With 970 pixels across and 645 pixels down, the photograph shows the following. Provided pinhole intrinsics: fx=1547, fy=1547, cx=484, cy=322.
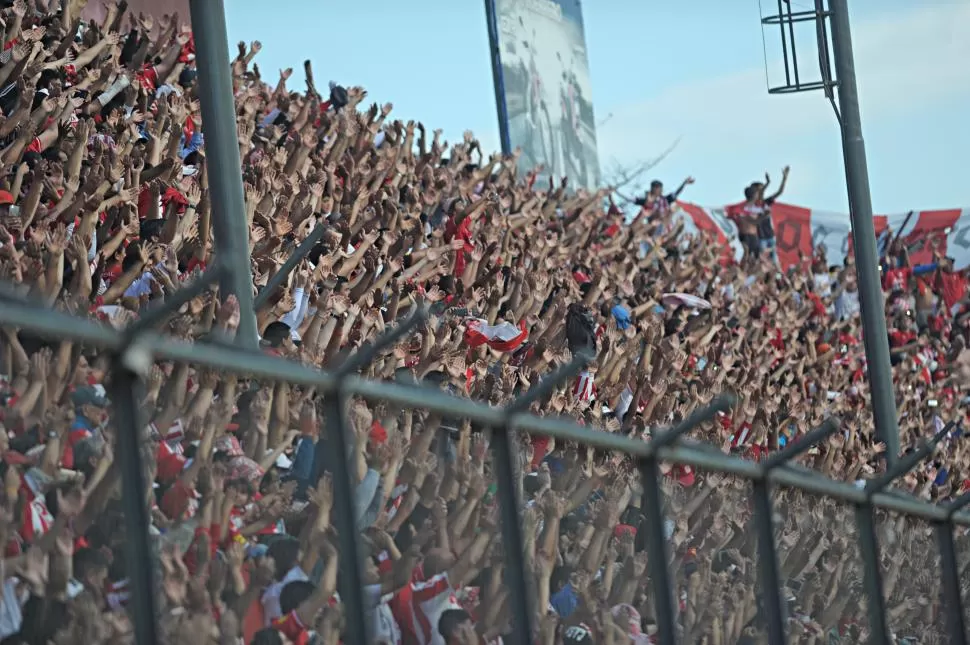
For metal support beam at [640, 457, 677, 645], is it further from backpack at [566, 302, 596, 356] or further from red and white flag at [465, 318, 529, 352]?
backpack at [566, 302, 596, 356]

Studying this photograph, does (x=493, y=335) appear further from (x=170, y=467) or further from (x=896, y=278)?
(x=896, y=278)

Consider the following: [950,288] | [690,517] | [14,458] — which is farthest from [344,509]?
[950,288]

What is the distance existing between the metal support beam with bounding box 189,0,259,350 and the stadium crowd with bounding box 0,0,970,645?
0.76ft

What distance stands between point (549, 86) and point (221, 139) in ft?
48.4

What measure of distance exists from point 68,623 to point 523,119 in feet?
53.7

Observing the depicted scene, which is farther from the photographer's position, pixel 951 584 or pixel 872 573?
pixel 951 584

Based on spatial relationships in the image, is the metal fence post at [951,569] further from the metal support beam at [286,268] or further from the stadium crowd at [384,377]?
the metal support beam at [286,268]

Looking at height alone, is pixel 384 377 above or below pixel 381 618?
above

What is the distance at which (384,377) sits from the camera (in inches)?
257

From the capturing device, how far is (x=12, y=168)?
286 inches

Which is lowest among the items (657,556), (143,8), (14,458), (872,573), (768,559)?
(872,573)

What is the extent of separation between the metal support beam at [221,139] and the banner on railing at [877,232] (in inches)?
722

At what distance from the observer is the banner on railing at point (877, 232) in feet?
77.6

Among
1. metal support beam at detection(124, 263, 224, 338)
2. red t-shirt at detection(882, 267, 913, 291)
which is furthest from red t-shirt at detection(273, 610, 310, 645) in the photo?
red t-shirt at detection(882, 267, 913, 291)
